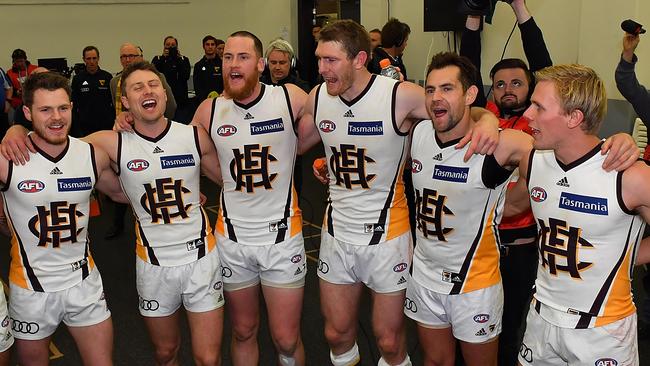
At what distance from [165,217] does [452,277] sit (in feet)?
4.80

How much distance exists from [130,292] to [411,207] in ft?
8.26

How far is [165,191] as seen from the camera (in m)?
3.11

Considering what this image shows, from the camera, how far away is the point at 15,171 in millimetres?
2869

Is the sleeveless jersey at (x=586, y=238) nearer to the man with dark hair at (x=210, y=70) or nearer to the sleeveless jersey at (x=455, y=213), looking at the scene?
the sleeveless jersey at (x=455, y=213)

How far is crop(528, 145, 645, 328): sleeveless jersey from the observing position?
7.55 ft

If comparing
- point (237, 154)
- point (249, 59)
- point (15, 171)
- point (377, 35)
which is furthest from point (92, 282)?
point (377, 35)

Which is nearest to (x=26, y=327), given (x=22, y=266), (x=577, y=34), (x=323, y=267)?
(x=22, y=266)

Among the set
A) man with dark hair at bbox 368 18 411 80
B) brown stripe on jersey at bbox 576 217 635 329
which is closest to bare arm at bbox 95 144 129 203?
brown stripe on jersey at bbox 576 217 635 329

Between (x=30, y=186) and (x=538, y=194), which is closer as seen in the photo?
(x=538, y=194)

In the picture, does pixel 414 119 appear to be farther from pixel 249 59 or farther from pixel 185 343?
pixel 185 343

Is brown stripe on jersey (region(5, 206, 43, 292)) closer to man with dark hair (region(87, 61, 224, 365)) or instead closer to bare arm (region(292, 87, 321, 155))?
man with dark hair (region(87, 61, 224, 365))

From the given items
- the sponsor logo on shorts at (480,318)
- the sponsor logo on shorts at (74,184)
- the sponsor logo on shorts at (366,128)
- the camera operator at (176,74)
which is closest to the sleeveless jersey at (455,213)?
the sponsor logo on shorts at (480,318)

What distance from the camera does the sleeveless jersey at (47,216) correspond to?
288 centimetres

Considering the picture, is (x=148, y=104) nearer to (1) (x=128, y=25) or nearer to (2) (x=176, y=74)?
(2) (x=176, y=74)
